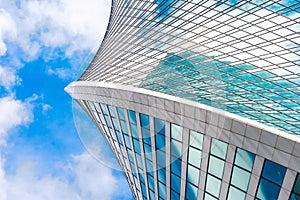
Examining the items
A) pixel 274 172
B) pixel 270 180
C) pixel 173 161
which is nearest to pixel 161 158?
pixel 173 161

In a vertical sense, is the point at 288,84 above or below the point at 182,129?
above

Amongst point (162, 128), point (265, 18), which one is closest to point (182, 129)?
point (162, 128)

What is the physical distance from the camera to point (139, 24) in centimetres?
4431

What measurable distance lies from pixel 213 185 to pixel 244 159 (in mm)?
5404

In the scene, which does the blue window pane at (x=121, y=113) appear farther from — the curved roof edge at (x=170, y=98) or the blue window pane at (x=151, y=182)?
the blue window pane at (x=151, y=182)

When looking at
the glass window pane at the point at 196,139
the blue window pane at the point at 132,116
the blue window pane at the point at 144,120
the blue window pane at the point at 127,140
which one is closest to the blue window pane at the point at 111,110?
the blue window pane at the point at 127,140

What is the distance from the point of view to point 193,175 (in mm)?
27141

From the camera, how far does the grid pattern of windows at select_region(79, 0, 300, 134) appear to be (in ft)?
88.3

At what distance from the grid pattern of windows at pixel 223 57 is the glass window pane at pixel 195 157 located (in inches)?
163

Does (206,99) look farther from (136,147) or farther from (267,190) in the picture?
(136,147)

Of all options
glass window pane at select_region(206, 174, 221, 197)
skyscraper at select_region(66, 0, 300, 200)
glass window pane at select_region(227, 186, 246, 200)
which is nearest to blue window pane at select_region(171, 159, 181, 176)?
skyscraper at select_region(66, 0, 300, 200)

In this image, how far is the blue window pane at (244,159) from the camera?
67.1ft

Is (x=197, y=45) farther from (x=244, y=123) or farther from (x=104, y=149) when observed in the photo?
(x=104, y=149)

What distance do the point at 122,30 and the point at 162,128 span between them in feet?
81.7
